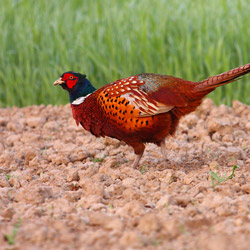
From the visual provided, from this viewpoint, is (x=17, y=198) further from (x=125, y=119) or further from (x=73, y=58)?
(x=73, y=58)

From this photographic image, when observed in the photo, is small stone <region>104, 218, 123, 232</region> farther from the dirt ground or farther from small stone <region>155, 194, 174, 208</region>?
small stone <region>155, 194, 174, 208</region>

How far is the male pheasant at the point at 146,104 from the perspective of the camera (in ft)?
14.2

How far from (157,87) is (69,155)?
1.17 m

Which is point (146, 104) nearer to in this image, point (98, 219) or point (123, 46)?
point (98, 219)

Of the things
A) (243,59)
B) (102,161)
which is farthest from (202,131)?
(243,59)

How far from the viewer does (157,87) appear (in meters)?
4.42

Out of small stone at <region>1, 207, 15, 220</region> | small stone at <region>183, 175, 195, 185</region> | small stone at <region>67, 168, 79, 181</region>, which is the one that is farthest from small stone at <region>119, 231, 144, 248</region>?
small stone at <region>67, 168, 79, 181</region>

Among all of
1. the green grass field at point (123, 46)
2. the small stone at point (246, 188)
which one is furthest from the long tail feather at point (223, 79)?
the green grass field at point (123, 46)

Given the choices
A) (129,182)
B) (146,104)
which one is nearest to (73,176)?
(129,182)

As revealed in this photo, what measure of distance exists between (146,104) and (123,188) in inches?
30.4

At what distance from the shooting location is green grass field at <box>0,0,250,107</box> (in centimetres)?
692

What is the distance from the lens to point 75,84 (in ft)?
15.7

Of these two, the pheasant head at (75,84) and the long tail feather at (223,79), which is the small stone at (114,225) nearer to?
the long tail feather at (223,79)

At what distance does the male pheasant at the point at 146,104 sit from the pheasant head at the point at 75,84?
0.75ft
